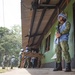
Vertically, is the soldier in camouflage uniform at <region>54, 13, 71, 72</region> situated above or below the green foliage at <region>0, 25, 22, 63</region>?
below

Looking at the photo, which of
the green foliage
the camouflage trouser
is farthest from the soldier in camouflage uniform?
the green foliage

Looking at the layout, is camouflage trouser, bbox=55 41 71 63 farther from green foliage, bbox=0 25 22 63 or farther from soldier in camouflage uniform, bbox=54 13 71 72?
green foliage, bbox=0 25 22 63

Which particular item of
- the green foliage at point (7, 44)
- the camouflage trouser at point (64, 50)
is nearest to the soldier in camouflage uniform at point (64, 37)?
the camouflage trouser at point (64, 50)

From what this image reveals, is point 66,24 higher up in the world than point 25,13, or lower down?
lower down

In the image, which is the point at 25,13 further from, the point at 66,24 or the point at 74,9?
the point at 66,24

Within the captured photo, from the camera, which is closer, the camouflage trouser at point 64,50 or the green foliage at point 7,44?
the camouflage trouser at point 64,50

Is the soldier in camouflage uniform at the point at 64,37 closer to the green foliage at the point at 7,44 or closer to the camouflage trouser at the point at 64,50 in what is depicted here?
the camouflage trouser at the point at 64,50

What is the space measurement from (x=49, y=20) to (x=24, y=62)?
127 inches

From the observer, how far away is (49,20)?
11.1m

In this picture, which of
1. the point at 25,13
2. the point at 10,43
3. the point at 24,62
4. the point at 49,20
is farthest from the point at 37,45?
the point at 10,43

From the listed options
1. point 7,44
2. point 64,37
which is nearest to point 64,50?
point 64,37

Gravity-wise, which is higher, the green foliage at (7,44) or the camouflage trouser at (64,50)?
the green foliage at (7,44)

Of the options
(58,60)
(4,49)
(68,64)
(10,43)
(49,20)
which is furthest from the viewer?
(10,43)

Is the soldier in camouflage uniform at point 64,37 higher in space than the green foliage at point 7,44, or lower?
lower
